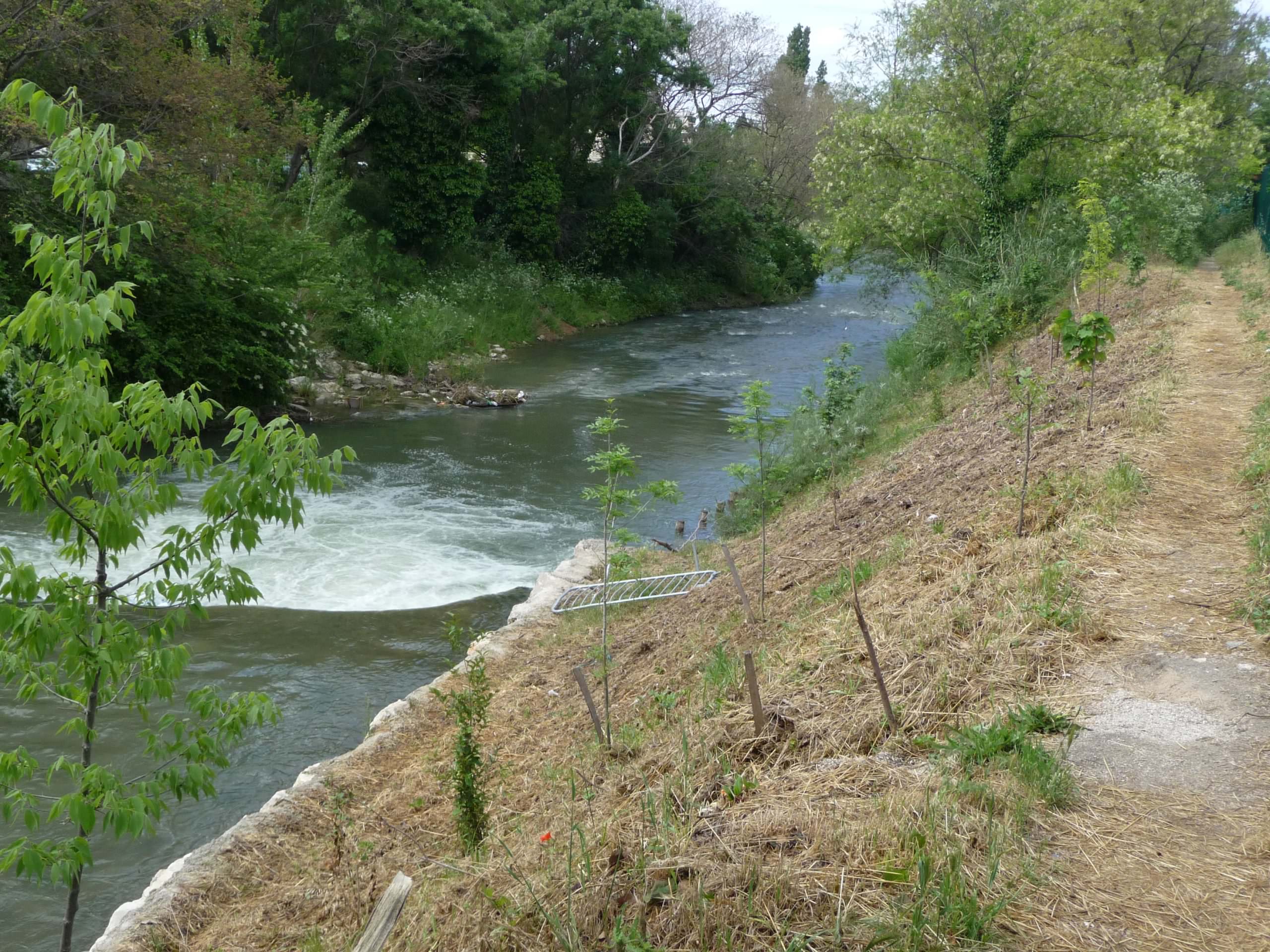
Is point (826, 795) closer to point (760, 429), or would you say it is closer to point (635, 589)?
point (760, 429)

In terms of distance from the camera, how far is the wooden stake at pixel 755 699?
14.1 ft

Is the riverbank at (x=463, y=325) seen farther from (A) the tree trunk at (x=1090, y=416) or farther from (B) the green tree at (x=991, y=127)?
(A) the tree trunk at (x=1090, y=416)

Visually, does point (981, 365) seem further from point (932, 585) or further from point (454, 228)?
point (454, 228)

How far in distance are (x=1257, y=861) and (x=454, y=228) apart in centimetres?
2804

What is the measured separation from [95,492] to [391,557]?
25.0ft

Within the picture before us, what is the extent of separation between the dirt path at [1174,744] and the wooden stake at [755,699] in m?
1.27

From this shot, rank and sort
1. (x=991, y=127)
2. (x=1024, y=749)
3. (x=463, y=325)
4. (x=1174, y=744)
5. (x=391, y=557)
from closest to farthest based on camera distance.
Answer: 1. (x=1024, y=749)
2. (x=1174, y=744)
3. (x=391, y=557)
4. (x=991, y=127)
5. (x=463, y=325)

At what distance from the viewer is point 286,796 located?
5809 millimetres

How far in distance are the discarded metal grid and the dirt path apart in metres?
3.75

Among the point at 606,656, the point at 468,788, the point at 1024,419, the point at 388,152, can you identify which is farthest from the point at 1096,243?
the point at 388,152

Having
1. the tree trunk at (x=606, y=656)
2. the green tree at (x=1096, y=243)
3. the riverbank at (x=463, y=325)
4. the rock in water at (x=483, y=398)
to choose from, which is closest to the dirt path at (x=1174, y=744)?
the tree trunk at (x=606, y=656)

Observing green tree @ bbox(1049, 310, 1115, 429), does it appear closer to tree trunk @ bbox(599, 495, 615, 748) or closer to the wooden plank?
tree trunk @ bbox(599, 495, 615, 748)

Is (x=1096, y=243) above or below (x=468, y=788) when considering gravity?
above

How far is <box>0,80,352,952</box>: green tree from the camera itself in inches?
132
